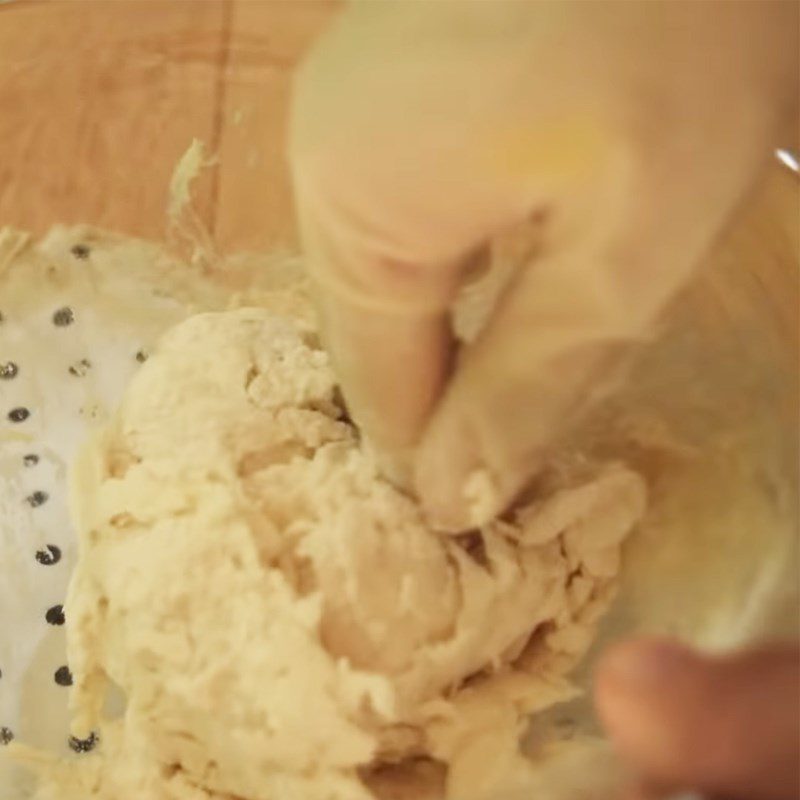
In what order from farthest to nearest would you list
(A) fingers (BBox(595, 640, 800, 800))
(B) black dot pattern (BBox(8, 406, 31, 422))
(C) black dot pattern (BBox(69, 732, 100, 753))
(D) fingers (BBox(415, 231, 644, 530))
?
(B) black dot pattern (BBox(8, 406, 31, 422)), (C) black dot pattern (BBox(69, 732, 100, 753)), (D) fingers (BBox(415, 231, 644, 530)), (A) fingers (BBox(595, 640, 800, 800))

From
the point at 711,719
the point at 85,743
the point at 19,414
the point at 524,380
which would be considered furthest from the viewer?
the point at 19,414

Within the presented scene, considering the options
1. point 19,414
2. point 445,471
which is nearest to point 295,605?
point 445,471

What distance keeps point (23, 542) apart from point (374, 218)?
420mm

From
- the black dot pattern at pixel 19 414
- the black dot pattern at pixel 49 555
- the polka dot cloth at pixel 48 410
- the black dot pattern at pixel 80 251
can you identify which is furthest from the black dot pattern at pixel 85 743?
the black dot pattern at pixel 80 251

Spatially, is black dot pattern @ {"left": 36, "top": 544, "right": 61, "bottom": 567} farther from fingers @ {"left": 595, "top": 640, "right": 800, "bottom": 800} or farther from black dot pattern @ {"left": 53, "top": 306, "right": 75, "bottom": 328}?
fingers @ {"left": 595, "top": 640, "right": 800, "bottom": 800}

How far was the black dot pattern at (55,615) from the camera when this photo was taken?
0.68 m

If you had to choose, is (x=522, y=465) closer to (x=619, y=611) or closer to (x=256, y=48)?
(x=619, y=611)

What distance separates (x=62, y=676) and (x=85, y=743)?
0.04 metres

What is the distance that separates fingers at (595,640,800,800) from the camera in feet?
0.92

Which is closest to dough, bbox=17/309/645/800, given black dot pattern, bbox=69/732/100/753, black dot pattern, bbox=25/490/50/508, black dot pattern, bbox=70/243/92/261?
black dot pattern, bbox=69/732/100/753

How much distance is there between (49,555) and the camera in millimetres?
699

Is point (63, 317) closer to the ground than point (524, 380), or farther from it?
closer to the ground

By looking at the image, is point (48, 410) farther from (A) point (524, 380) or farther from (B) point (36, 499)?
(A) point (524, 380)

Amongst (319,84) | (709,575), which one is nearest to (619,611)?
(709,575)
